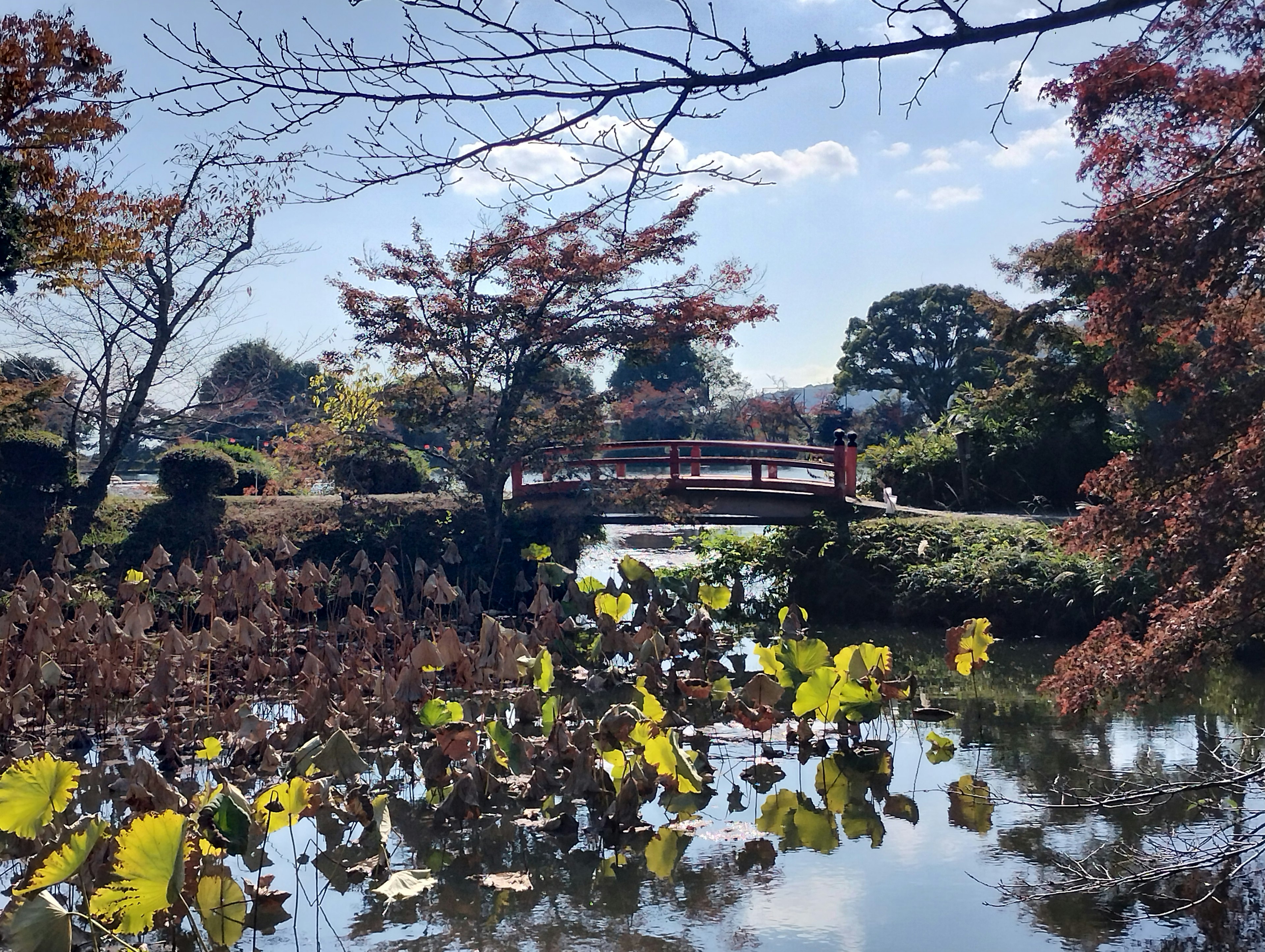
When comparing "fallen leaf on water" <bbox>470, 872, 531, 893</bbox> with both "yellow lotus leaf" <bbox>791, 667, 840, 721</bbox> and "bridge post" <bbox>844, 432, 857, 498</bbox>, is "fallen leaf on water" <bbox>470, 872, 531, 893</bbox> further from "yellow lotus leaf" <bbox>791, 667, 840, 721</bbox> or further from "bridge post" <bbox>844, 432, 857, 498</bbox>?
"bridge post" <bbox>844, 432, 857, 498</bbox>

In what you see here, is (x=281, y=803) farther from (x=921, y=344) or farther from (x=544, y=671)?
(x=921, y=344)

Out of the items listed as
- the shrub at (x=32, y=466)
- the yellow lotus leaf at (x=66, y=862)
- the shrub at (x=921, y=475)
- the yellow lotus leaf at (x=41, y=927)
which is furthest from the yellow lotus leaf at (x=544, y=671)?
the shrub at (x=921, y=475)

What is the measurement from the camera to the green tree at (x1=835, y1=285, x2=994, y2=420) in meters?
31.4

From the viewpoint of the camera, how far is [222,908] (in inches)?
159

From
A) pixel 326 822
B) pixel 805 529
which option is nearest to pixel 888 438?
pixel 805 529

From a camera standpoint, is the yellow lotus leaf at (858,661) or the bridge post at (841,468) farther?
the bridge post at (841,468)

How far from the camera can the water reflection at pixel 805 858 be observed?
430 cm

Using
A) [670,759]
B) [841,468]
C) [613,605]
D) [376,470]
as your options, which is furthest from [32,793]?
[841,468]

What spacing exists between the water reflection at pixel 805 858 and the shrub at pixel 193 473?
8117 millimetres

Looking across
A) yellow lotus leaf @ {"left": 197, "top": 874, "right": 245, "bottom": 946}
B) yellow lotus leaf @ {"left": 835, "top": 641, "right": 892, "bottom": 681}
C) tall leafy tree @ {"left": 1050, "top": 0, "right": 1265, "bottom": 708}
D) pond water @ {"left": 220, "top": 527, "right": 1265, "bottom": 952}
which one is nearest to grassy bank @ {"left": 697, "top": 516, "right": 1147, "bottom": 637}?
pond water @ {"left": 220, "top": 527, "right": 1265, "bottom": 952}

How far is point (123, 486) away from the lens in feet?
59.9

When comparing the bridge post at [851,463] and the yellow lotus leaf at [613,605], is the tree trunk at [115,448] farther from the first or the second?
the bridge post at [851,463]

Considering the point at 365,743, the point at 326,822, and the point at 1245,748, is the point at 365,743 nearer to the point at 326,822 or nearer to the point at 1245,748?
the point at 326,822

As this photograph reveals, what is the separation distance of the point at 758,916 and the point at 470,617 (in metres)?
5.15
